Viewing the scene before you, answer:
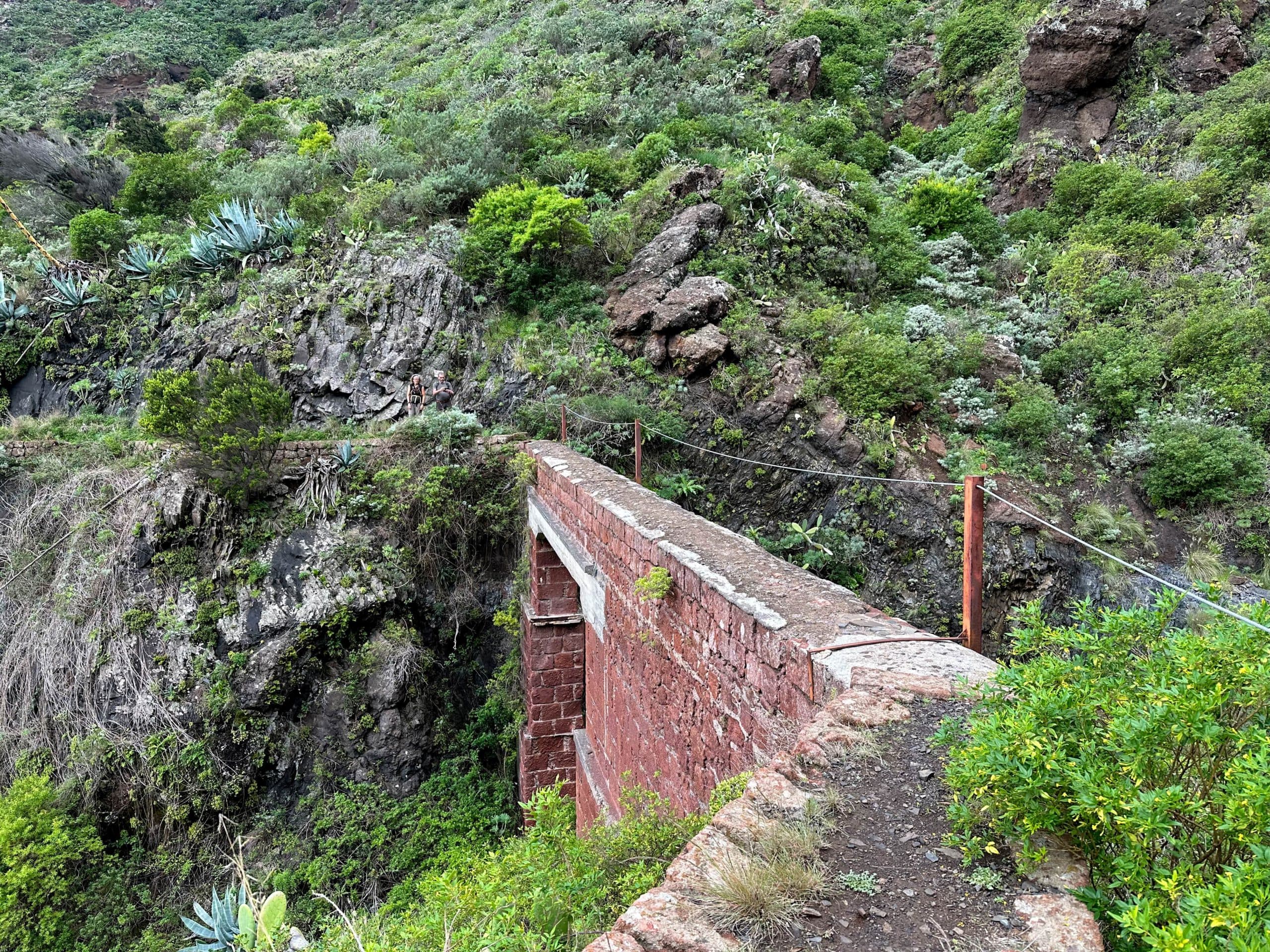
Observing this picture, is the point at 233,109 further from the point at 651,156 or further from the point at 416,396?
the point at 416,396

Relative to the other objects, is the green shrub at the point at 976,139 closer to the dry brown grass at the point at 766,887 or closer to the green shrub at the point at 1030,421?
the green shrub at the point at 1030,421

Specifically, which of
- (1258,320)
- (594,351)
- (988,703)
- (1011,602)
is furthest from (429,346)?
(1258,320)

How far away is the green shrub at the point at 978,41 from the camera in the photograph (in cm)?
1562

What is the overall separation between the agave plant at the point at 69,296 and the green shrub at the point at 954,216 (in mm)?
16003

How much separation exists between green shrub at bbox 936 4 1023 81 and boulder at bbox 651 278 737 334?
42.0 ft

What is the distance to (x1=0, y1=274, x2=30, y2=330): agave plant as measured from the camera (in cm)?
1081

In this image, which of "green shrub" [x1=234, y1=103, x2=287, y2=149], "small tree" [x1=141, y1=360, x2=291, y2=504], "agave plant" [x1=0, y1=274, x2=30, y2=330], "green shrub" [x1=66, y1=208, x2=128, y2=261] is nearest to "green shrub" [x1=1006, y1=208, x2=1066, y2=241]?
"small tree" [x1=141, y1=360, x2=291, y2=504]

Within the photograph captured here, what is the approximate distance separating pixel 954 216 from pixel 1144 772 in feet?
44.0

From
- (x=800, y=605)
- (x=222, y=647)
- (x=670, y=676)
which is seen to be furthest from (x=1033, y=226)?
(x=222, y=647)

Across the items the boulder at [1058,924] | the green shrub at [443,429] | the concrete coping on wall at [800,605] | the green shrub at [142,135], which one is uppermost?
the green shrub at [142,135]

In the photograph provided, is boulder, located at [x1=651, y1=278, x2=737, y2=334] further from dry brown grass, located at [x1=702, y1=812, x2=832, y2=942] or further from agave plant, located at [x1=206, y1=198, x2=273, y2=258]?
dry brown grass, located at [x1=702, y1=812, x2=832, y2=942]

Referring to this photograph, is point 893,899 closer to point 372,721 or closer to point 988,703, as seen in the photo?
point 988,703

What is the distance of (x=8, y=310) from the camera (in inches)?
427

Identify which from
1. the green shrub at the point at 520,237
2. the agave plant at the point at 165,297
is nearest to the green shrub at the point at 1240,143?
the green shrub at the point at 520,237
